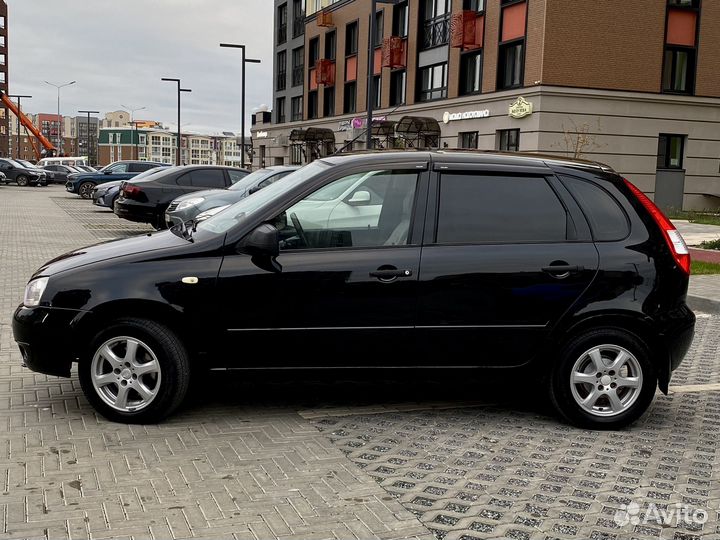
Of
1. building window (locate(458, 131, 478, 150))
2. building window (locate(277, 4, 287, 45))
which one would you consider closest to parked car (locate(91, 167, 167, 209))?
building window (locate(458, 131, 478, 150))

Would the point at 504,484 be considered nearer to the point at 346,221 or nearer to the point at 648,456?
the point at 648,456

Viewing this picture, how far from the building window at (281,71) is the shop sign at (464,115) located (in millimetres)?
27167

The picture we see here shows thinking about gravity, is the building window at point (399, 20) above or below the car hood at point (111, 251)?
above

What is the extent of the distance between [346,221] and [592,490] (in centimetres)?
219

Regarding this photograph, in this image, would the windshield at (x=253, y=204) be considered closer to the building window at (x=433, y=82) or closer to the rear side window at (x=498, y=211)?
the rear side window at (x=498, y=211)

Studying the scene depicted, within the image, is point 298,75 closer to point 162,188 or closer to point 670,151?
point 670,151

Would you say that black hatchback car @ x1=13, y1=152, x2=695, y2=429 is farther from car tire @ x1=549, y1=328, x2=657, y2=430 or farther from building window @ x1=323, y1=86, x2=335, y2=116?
building window @ x1=323, y1=86, x2=335, y2=116

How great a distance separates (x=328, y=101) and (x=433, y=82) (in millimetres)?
14790

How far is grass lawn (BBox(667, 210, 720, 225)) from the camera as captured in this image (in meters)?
26.5

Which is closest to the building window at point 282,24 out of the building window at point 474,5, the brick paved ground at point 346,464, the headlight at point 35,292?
the building window at point 474,5

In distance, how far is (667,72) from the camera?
1246 inches

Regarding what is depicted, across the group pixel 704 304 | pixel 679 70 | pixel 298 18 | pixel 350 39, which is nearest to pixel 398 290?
pixel 704 304

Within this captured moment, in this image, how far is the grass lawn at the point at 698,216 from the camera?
86.9 feet

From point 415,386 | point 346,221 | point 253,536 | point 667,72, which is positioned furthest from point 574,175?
point 667,72
